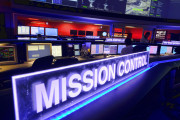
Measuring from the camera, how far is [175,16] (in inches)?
393

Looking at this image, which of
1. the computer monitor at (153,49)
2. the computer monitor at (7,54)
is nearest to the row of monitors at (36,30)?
the computer monitor at (7,54)

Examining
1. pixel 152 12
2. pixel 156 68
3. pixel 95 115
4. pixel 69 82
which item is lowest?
pixel 95 115

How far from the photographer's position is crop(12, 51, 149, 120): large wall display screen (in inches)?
30.5

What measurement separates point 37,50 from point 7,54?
0.61 meters

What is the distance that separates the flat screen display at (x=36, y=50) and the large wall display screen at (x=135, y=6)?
436 centimetres

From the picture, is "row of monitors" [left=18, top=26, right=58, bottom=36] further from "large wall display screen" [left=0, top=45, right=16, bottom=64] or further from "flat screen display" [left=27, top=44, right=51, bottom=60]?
"large wall display screen" [left=0, top=45, right=16, bottom=64]

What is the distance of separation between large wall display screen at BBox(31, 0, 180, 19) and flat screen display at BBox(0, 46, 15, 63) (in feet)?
15.3

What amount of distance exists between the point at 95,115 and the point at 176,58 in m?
3.00

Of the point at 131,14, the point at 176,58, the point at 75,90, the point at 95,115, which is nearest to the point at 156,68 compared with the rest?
the point at 176,58

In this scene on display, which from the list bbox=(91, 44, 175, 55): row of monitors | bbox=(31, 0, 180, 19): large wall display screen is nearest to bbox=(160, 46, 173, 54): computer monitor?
bbox=(91, 44, 175, 55): row of monitors

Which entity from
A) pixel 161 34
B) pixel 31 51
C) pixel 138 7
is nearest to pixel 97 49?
pixel 31 51

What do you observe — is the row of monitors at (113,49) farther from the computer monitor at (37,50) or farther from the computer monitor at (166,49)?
the computer monitor at (37,50)

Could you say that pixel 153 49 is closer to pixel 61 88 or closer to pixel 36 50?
pixel 36 50

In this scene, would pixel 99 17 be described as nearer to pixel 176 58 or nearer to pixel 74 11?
pixel 74 11
